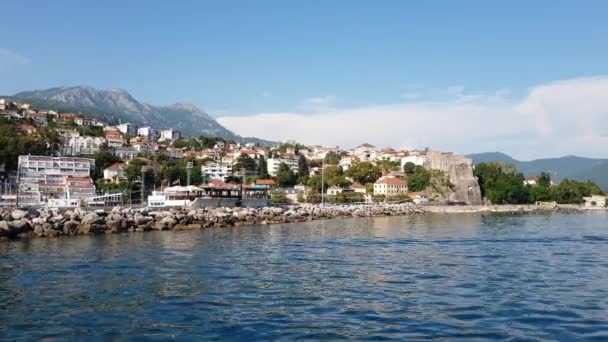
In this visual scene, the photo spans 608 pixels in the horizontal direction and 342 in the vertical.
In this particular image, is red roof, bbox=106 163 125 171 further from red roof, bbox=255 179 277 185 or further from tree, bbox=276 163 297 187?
tree, bbox=276 163 297 187

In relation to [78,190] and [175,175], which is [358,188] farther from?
[78,190]

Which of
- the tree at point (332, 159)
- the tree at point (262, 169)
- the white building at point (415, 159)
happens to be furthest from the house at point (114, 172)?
the white building at point (415, 159)

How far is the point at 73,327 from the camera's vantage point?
420 inches

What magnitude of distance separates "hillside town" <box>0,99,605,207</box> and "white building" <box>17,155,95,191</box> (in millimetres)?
151

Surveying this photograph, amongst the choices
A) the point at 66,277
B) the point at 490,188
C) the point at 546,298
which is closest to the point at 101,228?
the point at 66,277

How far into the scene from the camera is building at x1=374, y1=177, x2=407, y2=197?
352 feet

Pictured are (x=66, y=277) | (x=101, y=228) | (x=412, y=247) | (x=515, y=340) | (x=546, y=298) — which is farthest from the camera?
(x=101, y=228)

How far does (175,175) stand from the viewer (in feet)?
325

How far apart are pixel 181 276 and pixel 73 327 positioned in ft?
19.4

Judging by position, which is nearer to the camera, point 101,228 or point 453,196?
point 101,228

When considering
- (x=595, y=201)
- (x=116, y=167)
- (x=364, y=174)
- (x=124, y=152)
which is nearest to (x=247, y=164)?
(x=364, y=174)

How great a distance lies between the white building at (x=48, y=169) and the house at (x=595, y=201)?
97.9m

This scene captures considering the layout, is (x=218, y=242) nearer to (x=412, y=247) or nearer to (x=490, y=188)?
(x=412, y=247)

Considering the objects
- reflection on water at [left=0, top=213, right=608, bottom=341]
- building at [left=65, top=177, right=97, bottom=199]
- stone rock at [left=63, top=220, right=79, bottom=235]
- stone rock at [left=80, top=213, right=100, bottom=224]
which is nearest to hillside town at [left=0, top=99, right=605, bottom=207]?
building at [left=65, top=177, right=97, bottom=199]
